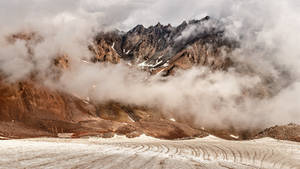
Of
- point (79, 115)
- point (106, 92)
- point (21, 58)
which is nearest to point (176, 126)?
point (79, 115)

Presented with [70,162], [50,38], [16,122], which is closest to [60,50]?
[50,38]

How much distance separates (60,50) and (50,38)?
1028cm

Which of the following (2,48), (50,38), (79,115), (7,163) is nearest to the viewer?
(7,163)

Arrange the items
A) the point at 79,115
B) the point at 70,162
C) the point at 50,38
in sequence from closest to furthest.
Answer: the point at 70,162, the point at 79,115, the point at 50,38

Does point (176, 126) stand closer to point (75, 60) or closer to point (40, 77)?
point (40, 77)

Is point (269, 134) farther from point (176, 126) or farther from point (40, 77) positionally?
point (40, 77)

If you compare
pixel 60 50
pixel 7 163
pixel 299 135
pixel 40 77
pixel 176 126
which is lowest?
pixel 7 163

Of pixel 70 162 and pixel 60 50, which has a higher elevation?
pixel 60 50

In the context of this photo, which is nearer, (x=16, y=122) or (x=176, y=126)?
(x=16, y=122)

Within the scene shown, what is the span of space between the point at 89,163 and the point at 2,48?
11364 centimetres

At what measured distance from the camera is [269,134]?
60.9 meters

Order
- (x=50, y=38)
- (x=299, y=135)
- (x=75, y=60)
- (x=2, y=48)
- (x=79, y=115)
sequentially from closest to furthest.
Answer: (x=299, y=135)
(x=2, y=48)
(x=79, y=115)
(x=50, y=38)
(x=75, y=60)

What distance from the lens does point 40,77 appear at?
120m

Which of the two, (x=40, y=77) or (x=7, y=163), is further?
(x=40, y=77)
